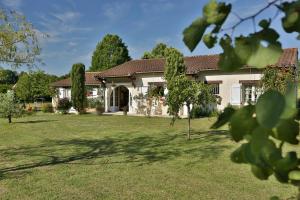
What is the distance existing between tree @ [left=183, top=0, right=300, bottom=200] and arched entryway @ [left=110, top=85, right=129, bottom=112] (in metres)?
27.1

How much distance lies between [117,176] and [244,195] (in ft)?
9.16

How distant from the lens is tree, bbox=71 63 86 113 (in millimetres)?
27375

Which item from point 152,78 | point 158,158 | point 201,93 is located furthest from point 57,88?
point 158,158

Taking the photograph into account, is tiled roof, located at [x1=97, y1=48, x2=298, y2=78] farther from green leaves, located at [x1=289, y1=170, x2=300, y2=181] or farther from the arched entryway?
green leaves, located at [x1=289, y1=170, x2=300, y2=181]

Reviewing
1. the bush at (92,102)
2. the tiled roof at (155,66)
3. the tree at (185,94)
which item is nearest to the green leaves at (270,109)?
the tree at (185,94)

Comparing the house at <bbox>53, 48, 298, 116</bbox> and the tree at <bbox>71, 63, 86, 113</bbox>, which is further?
the tree at <bbox>71, 63, 86, 113</bbox>

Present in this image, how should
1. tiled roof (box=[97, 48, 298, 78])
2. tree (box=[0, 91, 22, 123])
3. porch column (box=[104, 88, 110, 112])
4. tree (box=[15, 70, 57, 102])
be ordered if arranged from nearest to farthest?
tree (box=[0, 91, 22, 123])
tiled roof (box=[97, 48, 298, 78])
porch column (box=[104, 88, 110, 112])
tree (box=[15, 70, 57, 102])

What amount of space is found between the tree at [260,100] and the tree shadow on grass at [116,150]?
8.08m

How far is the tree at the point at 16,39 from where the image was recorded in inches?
354

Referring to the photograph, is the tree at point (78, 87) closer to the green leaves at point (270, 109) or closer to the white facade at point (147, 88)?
the white facade at point (147, 88)

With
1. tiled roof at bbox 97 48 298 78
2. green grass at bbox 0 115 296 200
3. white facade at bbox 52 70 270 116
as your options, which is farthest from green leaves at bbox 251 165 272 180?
tiled roof at bbox 97 48 298 78

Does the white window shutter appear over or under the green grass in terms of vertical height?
over

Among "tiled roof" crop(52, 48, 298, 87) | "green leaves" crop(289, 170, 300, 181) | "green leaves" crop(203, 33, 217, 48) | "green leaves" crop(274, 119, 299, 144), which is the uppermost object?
"tiled roof" crop(52, 48, 298, 87)

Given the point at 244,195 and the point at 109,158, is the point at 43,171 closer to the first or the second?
the point at 109,158
